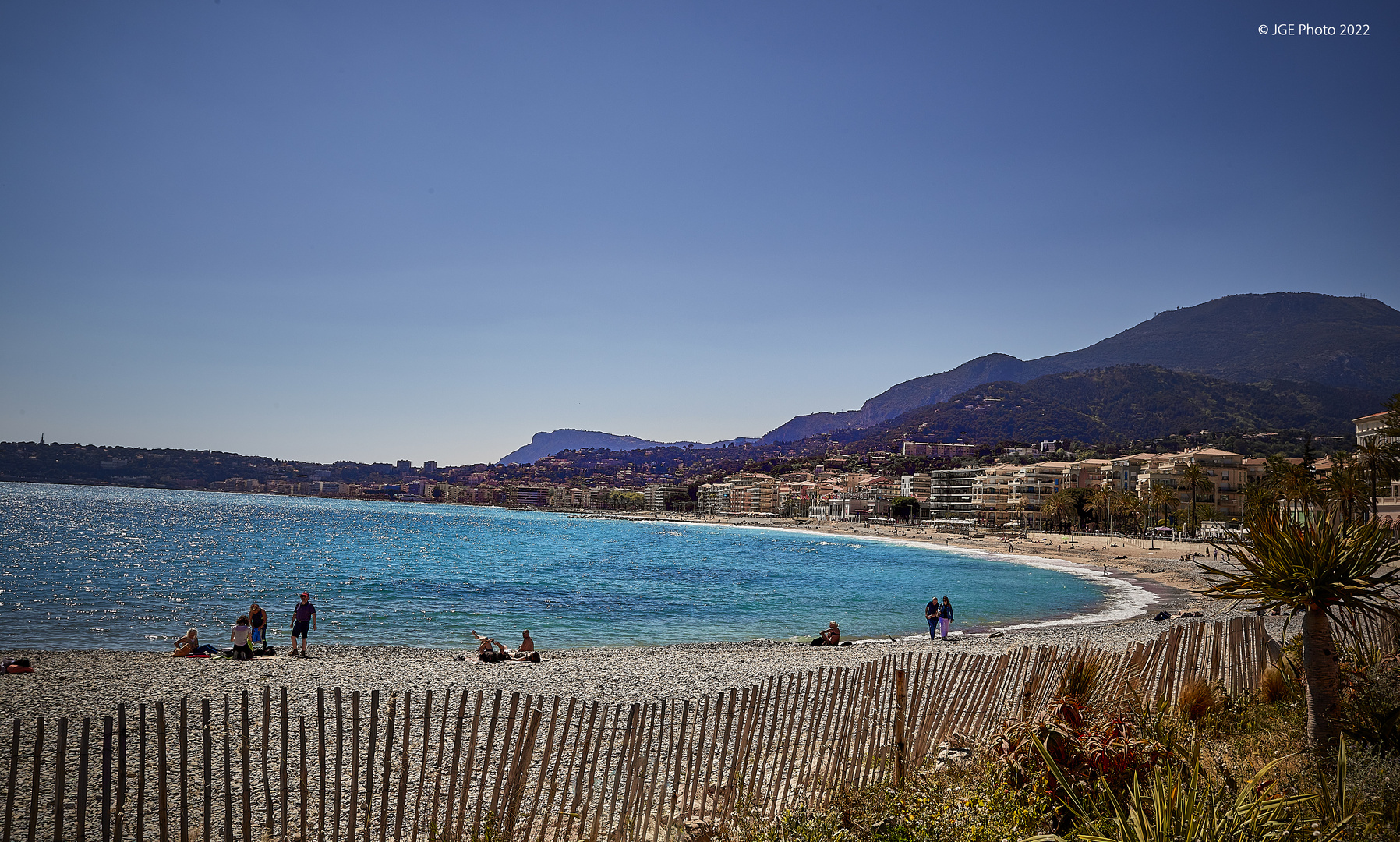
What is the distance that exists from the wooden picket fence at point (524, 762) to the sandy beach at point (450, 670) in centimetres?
162

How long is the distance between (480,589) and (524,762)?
109 ft

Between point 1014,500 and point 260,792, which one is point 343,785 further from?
point 1014,500

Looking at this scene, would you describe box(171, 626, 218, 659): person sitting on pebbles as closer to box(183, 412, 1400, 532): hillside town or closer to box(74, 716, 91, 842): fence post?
box(74, 716, 91, 842): fence post

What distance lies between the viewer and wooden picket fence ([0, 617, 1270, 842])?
5.20 metres

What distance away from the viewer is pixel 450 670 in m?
15.6

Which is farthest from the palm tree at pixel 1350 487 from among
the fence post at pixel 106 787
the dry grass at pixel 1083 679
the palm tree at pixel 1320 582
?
the fence post at pixel 106 787

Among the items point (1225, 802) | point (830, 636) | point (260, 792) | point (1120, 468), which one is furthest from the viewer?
point (1120, 468)

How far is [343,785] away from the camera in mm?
7973

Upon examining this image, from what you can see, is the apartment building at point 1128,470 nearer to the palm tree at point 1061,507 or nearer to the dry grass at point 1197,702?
the palm tree at point 1061,507

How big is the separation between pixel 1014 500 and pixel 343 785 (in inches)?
5594

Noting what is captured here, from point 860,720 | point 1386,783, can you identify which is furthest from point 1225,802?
point 860,720

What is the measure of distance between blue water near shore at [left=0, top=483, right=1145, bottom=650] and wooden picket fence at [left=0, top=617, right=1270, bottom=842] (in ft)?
45.5

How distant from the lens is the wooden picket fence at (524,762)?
5195mm

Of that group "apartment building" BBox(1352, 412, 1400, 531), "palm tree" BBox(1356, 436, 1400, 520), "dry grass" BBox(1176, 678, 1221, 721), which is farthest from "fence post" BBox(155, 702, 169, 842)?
"palm tree" BBox(1356, 436, 1400, 520)
